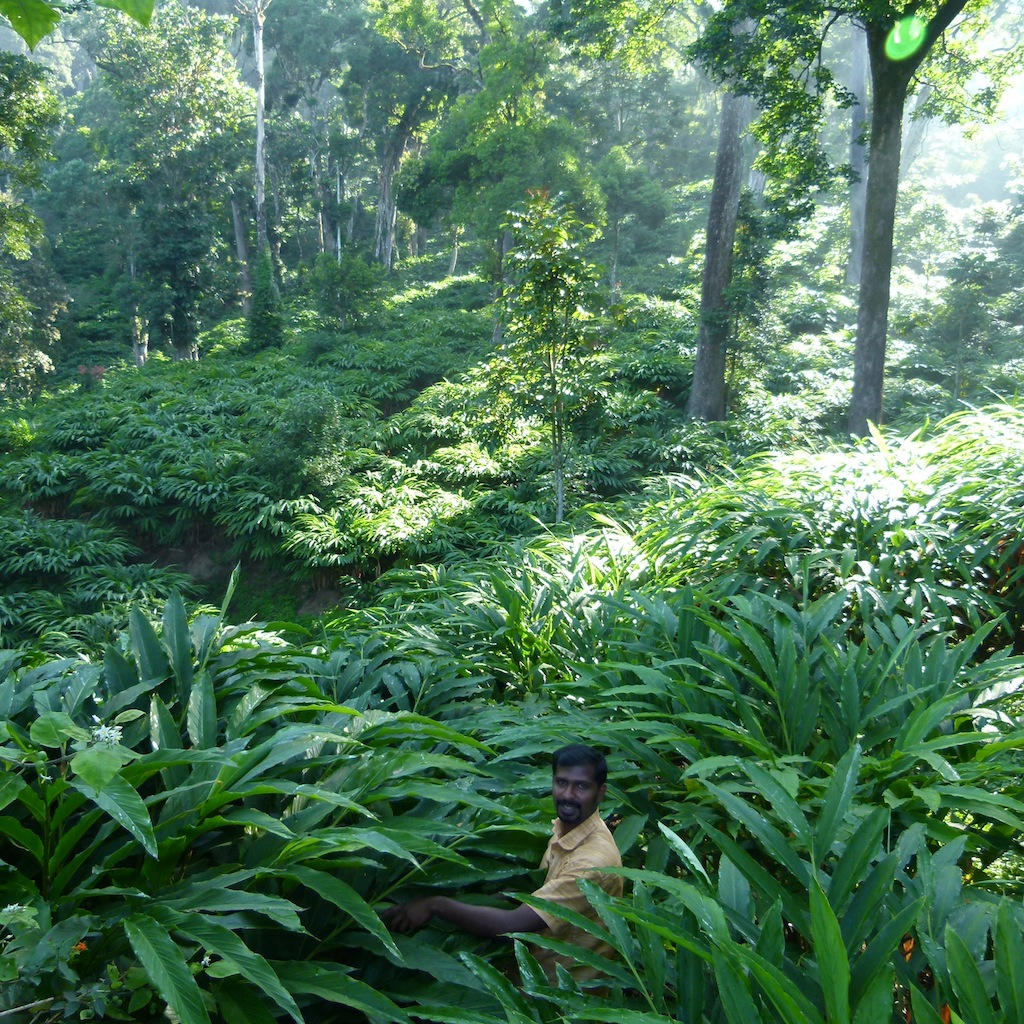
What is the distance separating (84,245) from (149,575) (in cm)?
2608

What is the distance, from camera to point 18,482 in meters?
12.4

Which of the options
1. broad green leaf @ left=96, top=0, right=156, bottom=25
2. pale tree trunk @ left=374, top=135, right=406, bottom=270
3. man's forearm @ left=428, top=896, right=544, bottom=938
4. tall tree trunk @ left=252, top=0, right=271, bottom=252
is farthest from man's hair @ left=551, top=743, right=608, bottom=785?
pale tree trunk @ left=374, top=135, right=406, bottom=270

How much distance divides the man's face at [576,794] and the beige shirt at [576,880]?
34mm

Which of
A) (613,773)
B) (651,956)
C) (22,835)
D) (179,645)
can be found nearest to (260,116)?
(179,645)

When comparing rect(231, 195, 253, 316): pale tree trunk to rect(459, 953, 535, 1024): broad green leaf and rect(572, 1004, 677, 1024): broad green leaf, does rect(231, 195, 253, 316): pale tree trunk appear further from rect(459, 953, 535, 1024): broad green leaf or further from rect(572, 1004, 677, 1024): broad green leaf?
rect(572, 1004, 677, 1024): broad green leaf

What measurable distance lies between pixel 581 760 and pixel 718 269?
11720mm

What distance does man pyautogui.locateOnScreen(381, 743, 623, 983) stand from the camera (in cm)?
232

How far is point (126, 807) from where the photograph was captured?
2035 mm

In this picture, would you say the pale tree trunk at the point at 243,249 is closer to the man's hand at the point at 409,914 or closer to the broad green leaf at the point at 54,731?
the broad green leaf at the point at 54,731

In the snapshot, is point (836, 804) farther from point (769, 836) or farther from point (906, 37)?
point (906, 37)

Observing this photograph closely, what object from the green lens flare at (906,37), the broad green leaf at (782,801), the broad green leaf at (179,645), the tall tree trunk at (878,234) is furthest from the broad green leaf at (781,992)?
the green lens flare at (906,37)

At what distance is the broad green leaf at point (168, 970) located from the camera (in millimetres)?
1792

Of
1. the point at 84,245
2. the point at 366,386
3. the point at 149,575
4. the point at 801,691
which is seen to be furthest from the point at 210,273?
the point at 801,691

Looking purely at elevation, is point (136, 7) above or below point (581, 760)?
above
